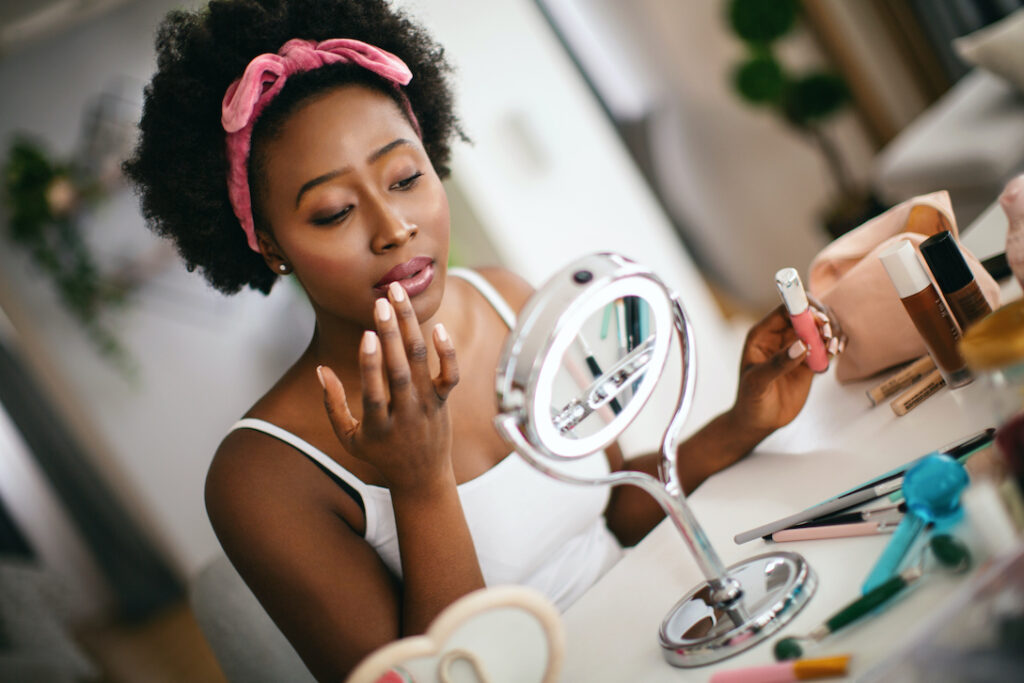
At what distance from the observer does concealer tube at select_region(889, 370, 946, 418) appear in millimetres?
766

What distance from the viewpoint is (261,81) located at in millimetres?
750

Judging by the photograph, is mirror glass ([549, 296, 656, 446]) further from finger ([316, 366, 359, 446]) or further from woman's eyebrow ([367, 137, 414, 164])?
woman's eyebrow ([367, 137, 414, 164])

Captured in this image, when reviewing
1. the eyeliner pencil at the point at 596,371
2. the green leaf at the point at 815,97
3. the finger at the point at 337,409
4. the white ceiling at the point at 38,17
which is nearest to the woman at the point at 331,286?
the finger at the point at 337,409

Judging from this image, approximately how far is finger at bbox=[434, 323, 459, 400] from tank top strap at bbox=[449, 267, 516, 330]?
444mm

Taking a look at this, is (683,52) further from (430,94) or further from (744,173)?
(430,94)

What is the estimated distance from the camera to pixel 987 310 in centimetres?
75

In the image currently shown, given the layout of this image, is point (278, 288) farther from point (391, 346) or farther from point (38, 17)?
point (391, 346)

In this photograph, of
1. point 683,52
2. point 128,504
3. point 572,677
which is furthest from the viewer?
point 683,52

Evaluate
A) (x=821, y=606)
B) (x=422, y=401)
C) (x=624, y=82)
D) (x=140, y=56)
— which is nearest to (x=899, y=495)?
(x=821, y=606)

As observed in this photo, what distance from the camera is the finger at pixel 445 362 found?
1.99 ft

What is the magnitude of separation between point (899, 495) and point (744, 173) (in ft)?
8.42

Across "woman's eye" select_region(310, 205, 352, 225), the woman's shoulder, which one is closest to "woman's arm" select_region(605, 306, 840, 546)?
the woman's shoulder

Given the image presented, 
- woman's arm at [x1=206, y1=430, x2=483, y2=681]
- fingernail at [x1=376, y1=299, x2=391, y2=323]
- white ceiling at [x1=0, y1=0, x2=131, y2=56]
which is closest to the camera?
fingernail at [x1=376, y1=299, x2=391, y2=323]

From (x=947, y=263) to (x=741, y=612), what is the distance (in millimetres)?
384
